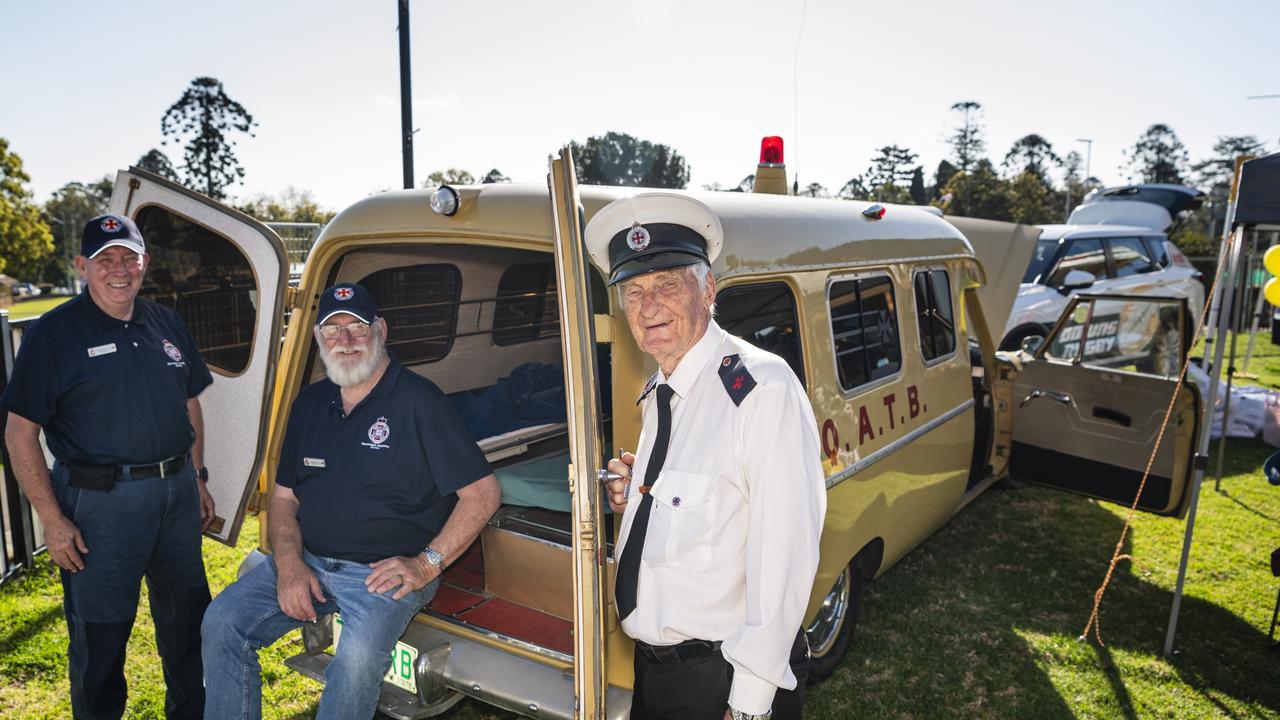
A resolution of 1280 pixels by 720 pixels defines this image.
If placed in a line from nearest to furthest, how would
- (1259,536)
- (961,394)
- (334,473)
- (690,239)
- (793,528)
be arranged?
(793,528) < (690,239) < (334,473) < (961,394) < (1259,536)

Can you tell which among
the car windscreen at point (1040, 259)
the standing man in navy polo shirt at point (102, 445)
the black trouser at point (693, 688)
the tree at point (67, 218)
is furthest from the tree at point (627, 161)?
the tree at point (67, 218)

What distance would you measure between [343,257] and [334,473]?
0.99 metres

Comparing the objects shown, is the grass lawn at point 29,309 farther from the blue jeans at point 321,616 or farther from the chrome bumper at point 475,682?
the chrome bumper at point 475,682

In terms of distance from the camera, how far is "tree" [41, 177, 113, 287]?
224 ft

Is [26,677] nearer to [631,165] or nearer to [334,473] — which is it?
[334,473]

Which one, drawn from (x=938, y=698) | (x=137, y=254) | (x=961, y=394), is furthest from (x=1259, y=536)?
(x=137, y=254)

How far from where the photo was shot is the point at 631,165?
22.1m

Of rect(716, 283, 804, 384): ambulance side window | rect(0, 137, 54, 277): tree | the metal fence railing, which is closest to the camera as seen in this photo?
rect(716, 283, 804, 384): ambulance side window

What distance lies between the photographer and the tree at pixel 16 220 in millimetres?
32906

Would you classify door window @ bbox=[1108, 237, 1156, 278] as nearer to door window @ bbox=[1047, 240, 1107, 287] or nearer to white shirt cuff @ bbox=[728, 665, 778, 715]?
door window @ bbox=[1047, 240, 1107, 287]

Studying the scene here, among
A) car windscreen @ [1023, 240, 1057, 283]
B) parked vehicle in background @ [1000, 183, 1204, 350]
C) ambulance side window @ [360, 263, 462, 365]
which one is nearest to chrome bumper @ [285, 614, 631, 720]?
ambulance side window @ [360, 263, 462, 365]

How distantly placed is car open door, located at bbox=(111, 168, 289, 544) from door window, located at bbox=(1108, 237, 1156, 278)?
11.0m

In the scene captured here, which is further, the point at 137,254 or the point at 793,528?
the point at 137,254

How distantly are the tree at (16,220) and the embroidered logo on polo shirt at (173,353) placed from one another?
38419 millimetres
